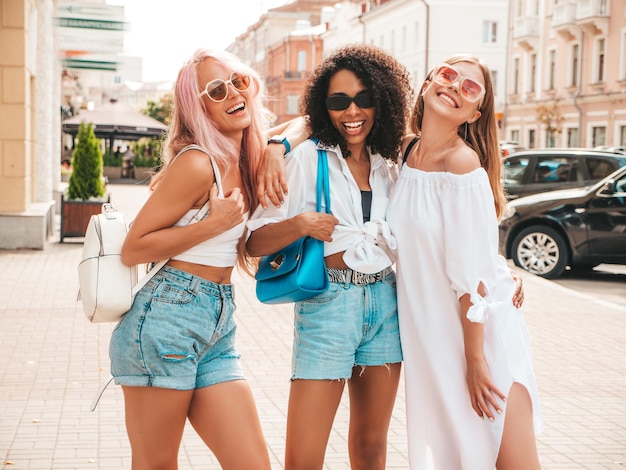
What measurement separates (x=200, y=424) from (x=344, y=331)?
0.59 metres

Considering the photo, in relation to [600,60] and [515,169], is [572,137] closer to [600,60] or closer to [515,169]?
[600,60]

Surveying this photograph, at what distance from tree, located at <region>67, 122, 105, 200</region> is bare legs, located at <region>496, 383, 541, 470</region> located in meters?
12.8

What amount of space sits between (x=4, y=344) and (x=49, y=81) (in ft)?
37.8

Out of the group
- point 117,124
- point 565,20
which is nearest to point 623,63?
point 565,20

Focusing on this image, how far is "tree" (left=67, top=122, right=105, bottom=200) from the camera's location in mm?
15398

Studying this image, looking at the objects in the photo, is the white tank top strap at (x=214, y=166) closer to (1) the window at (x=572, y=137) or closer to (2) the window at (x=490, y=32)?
(1) the window at (x=572, y=137)

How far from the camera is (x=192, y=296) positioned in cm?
316

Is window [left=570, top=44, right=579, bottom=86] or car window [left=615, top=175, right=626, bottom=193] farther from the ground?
window [left=570, top=44, right=579, bottom=86]

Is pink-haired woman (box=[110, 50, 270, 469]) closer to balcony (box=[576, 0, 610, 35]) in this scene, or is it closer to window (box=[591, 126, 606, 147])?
window (box=[591, 126, 606, 147])

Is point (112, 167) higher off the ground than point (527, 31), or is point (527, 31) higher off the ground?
point (527, 31)

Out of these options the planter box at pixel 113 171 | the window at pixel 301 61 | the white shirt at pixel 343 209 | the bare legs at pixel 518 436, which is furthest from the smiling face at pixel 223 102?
the window at pixel 301 61

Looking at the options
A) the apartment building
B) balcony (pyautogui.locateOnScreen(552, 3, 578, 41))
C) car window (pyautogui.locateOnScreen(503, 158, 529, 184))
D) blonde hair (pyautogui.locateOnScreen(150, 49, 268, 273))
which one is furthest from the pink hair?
balcony (pyautogui.locateOnScreen(552, 3, 578, 41))

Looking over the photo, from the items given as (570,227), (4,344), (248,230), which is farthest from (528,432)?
(570,227)

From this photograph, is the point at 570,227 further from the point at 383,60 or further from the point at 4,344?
the point at 383,60
